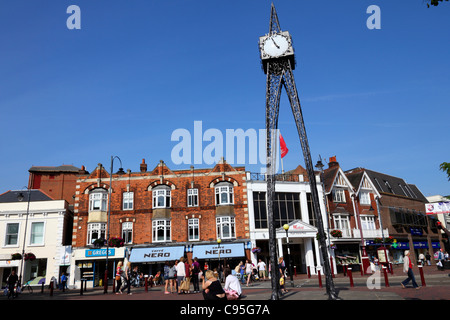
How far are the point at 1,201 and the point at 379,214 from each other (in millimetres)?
42268

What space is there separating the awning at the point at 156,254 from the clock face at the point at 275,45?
877 inches

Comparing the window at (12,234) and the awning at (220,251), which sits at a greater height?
the window at (12,234)

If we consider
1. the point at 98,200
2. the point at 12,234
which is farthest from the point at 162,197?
the point at 12,234

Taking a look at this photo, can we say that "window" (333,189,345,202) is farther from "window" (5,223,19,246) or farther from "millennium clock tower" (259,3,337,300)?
"window" (5,223,19,246)

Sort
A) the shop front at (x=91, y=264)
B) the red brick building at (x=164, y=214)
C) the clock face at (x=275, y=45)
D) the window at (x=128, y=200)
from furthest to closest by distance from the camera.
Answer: the window at (x=128, y=200) → the red brick building at (x=164, y=214) → the shop front at (x=91, y=264) → the clock face at (x=275, y=45)

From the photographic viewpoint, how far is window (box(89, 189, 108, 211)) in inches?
1368

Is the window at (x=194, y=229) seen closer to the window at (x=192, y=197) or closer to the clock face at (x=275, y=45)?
the window at (x=192, y=197)

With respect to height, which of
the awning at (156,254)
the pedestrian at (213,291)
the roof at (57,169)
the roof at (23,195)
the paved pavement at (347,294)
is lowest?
the paved pavement at (347,294)

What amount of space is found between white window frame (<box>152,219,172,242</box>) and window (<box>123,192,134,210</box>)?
3.00 m

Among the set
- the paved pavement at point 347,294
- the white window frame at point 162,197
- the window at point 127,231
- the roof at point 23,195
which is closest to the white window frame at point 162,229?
the white window frame at point 162,197

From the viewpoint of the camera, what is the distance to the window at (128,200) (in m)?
35.0

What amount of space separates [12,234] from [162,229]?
14.3 meters

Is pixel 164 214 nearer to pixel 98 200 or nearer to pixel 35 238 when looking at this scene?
pixel 98 200

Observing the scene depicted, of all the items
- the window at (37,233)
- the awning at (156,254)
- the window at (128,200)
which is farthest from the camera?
the window at (128,200)
